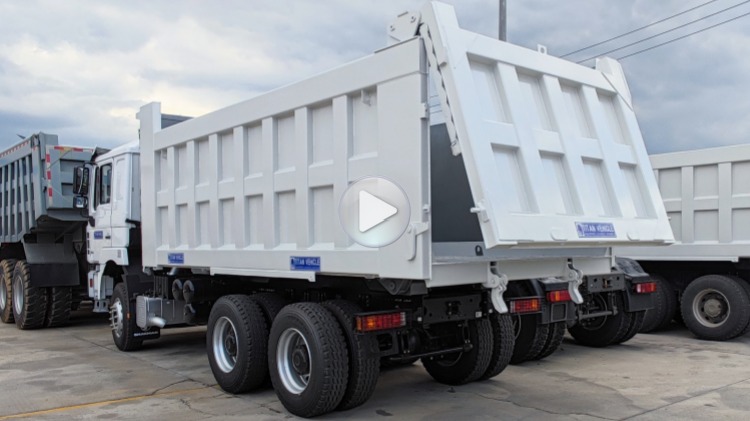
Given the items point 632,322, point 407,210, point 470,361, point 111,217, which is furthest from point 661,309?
point 111,217

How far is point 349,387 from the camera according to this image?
5.29 m

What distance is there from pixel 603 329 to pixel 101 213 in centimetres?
740

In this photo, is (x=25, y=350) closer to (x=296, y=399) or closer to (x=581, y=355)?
(x=296, y=399)

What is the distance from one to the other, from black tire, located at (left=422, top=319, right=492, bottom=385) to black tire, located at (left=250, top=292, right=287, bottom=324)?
1.52m

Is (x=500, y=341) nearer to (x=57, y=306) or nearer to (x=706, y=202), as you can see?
(x=706, y=202)

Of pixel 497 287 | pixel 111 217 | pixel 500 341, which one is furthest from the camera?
pixel 111 217

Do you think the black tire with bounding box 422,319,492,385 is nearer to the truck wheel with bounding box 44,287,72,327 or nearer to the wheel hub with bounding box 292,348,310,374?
the wheel hub with bounding box 292,348,310,374

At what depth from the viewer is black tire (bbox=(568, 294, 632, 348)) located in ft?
29.0

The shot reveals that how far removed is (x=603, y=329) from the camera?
29.6 feet

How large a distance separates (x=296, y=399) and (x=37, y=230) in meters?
8.48

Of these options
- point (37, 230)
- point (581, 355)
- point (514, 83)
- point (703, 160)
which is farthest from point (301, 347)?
point (37, 230)

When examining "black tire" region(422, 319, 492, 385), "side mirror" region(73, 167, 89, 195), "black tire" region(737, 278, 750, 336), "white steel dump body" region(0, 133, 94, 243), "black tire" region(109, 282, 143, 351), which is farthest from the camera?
"white steel dump body" region(0, 133, 94, 243)

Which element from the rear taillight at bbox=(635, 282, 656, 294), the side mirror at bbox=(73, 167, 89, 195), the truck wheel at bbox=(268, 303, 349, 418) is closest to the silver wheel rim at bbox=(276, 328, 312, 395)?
the truck wheel at bbox=(268, 303, 349, 418)

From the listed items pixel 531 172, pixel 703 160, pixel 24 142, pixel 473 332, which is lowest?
pixel 473 332
